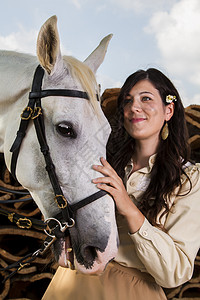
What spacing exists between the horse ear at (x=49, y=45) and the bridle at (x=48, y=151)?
0.07 metres

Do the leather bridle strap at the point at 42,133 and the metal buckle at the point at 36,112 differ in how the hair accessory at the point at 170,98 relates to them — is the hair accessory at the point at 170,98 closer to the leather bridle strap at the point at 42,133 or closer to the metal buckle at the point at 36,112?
the leather bridle strap at the point at 42,133

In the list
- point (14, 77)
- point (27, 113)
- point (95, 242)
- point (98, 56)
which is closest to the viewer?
point (95, 242)

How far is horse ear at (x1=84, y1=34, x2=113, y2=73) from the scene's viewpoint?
1.26 meters

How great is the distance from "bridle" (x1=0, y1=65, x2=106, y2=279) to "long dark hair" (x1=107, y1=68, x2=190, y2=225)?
33 centimetres

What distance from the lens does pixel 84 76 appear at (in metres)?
1.05

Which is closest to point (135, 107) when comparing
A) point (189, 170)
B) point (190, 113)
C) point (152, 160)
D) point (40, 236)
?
point (152, 160)

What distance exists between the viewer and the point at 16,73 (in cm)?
116

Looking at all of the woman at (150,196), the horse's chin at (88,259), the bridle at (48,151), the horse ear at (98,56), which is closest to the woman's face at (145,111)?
the woman at (150,196)

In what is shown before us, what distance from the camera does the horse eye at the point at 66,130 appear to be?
95 centimetres

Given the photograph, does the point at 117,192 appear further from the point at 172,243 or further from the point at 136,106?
the point at 136,106

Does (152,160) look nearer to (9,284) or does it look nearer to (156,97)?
(156,97)

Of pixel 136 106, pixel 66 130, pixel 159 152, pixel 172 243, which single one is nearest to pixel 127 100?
pixel 136 106

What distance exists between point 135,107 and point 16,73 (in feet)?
1.96

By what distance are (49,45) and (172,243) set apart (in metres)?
0.94
